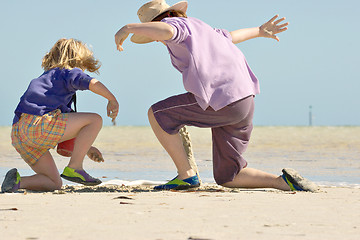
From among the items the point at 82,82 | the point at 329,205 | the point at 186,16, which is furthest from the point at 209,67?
the point at 329,205

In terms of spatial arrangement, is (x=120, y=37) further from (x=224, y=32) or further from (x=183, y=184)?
(x=183, y=184)

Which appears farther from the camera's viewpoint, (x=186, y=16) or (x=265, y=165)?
(x=265, y=165)

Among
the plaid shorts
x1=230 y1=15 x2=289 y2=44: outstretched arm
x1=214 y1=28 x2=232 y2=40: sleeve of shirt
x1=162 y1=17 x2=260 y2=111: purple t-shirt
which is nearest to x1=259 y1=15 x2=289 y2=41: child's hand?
x1=230 y1=15 x2=289 y2=44: outstretched arm

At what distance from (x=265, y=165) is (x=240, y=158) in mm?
3572

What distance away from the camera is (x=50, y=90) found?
4.72 meters

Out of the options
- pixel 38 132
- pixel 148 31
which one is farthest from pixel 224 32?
pixel 38 132

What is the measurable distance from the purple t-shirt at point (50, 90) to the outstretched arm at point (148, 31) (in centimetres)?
58

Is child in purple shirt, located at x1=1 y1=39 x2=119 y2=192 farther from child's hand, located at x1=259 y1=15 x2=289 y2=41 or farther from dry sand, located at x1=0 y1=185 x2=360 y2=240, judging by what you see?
child's hand, located at x1=259 y1=15 x2=289 y2=41

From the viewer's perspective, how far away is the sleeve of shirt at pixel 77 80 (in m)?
4.66

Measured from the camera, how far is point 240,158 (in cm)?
466

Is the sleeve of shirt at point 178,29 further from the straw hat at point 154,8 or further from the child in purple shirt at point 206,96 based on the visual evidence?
the straw hat at point 154,8

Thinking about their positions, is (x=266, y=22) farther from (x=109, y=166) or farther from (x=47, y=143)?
(x=109, y=166)

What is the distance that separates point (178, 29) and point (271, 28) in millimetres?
1376

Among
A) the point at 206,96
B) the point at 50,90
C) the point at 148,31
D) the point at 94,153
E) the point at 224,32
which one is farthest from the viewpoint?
the point at 94,153
